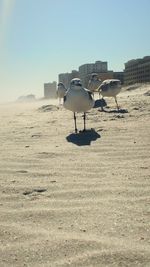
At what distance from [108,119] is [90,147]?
14.6 ft

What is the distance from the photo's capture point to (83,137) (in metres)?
10.1

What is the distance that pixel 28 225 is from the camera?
4.57 m

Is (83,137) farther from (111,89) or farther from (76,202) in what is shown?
(111,89)

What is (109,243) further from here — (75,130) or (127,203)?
(75,130)

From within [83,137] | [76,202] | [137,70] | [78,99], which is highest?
[78,99]

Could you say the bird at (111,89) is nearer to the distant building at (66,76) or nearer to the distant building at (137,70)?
the distant building at (137,70)

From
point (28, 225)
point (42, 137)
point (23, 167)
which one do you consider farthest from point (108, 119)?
point (28, 225)

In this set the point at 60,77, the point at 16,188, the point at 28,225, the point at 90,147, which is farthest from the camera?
the point at 60,77

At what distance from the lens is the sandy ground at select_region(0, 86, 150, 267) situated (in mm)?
3902

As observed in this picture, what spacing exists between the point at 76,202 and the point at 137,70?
6183 centimetres

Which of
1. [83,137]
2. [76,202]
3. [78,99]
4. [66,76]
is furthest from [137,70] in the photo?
[76,202]

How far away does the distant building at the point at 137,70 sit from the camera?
2469 inches

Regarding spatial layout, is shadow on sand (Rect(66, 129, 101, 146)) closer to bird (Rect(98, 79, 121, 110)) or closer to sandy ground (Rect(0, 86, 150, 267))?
sandy ground (Rect(0, 86, 150, 267))

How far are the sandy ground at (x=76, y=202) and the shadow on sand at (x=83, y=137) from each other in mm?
99
